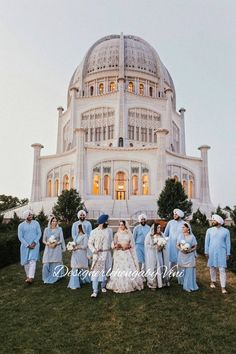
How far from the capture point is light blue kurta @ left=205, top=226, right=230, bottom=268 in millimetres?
7750

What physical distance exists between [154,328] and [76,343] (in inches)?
55.6

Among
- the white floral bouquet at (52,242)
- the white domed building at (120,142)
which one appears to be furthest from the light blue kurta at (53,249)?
the white domed building at (120,142)

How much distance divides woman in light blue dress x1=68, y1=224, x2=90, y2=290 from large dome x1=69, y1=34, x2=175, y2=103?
46.3 metres

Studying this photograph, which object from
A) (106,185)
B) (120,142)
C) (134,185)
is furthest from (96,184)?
(120,142)

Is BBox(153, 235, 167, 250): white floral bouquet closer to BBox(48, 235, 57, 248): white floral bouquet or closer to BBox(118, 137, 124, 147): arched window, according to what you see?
BBox(48, 235, 57, 248): white floral bouquet

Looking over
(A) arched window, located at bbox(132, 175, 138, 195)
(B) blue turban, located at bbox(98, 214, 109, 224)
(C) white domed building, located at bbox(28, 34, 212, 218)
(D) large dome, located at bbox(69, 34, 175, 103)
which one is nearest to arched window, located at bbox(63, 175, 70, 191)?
(C) white domed building, located at bbox(28, 34, 212, 218)

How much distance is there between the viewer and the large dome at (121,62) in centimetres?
5180

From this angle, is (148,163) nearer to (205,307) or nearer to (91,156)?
(91,156)

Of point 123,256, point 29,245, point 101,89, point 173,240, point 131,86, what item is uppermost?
point 131,86

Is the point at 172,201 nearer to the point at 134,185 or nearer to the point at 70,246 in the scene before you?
the point at 134,185

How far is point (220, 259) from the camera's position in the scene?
25.3ft

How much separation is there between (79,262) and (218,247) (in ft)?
12.0

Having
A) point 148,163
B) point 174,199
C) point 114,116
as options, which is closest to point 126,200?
point 148,163

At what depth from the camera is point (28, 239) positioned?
9.08 m
